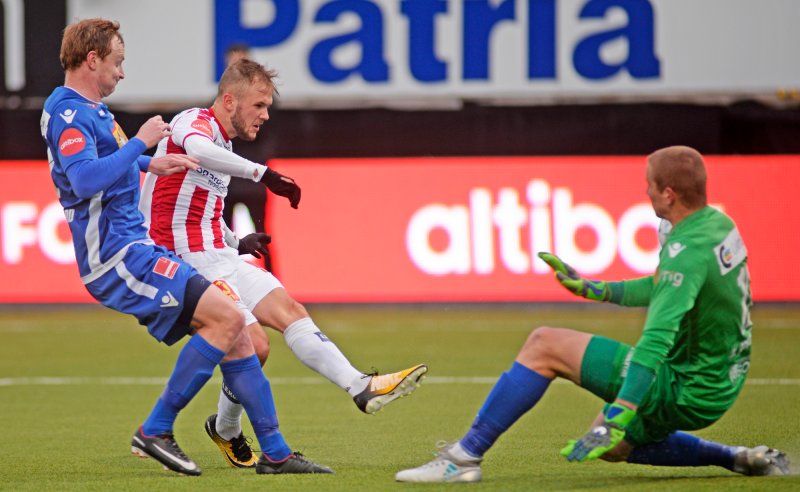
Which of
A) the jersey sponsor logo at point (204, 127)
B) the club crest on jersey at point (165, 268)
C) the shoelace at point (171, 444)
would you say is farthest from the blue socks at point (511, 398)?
the jersey sponsor logo at point (204, 127)

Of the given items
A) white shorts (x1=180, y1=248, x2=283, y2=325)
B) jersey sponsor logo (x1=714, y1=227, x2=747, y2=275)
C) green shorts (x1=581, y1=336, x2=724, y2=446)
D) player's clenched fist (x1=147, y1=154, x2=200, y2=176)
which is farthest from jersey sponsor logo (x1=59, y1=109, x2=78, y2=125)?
jersey sponsor logo (x1=714, y1=227, x2=747, y2=275)

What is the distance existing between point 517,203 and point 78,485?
29.2 feet

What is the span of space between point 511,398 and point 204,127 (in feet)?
6.51

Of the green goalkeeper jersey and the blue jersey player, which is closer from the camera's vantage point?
the green goalkeeper jersey

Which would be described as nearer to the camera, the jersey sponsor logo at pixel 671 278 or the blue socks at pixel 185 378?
the jersey sponsor logo at pixel 671 278

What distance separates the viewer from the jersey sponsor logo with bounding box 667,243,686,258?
4871 mm

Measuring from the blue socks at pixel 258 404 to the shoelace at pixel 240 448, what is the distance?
1.39 ft

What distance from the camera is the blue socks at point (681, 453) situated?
17.7ft

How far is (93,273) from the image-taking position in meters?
5.77

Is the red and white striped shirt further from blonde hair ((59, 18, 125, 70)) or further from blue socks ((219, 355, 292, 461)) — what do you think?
blue socks ((219, 355, 292, 461))

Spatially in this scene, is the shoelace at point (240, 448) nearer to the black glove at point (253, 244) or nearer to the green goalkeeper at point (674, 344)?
the black glove at point (253, 244)

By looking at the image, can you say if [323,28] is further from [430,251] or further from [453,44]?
[430,251]

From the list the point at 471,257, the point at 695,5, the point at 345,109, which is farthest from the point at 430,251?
the point at 695,5

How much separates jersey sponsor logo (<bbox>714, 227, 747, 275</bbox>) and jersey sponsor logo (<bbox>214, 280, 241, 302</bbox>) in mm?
2143
